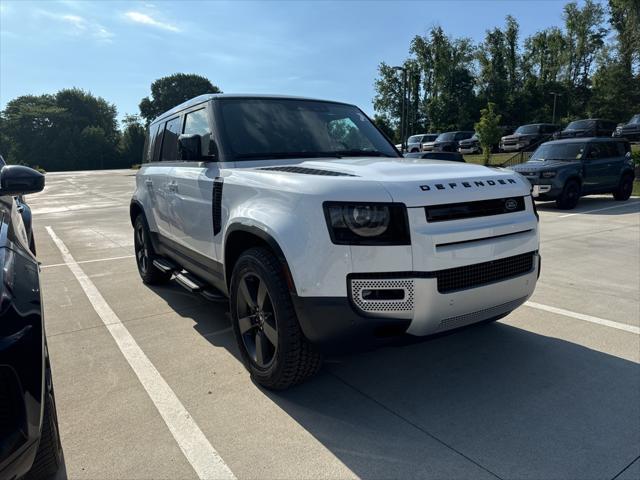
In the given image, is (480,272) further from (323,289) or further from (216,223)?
(216,223)

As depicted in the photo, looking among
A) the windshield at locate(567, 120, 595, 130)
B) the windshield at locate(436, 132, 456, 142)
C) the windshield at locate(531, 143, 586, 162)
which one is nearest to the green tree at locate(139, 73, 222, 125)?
the windshield at locate(436, 132, 456, 142)

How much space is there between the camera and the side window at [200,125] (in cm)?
353

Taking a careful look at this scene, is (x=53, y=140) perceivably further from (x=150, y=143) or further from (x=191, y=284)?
(x=191, y=284)

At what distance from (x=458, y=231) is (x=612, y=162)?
1295cm

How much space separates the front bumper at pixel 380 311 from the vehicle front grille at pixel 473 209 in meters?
0.33

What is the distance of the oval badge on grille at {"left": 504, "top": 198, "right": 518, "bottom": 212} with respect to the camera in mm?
2752

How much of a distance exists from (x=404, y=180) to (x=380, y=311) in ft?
2.39

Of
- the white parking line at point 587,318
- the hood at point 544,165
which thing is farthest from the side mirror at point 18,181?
the hood at point 544,165

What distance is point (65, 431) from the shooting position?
99.9 inches

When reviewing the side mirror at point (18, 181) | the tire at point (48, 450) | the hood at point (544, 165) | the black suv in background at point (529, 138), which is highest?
the black suv in background at point (529, 138)

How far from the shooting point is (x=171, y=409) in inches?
107

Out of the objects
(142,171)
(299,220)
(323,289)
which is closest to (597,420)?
(323,289)

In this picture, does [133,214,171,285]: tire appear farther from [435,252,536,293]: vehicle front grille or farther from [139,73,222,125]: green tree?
Result: [139,73,222,125]: green tree

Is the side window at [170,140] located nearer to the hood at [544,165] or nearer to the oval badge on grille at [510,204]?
the oval badge on grille at [510,204]
